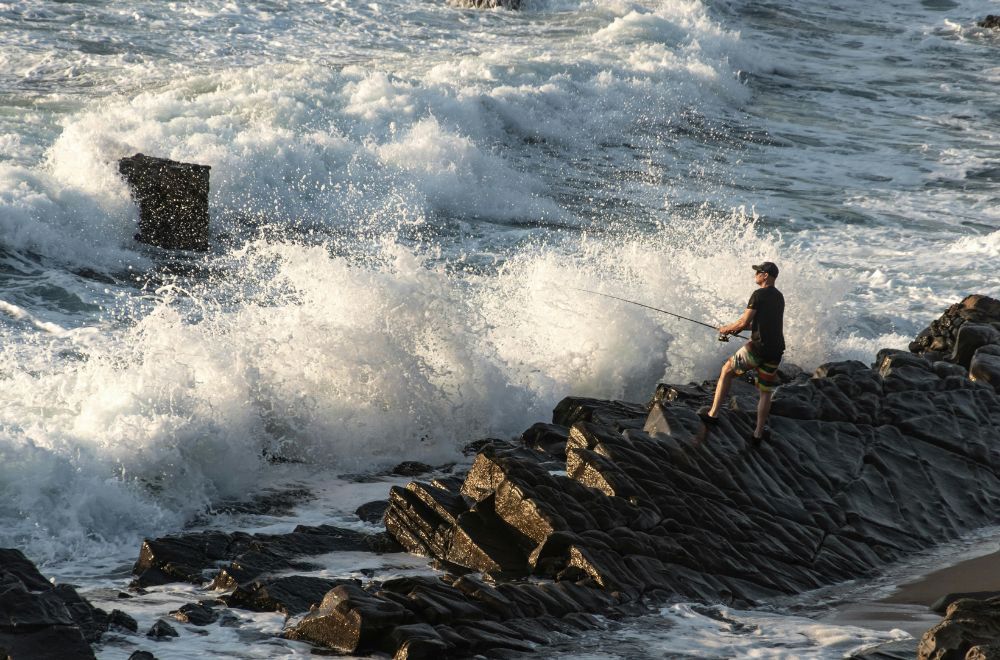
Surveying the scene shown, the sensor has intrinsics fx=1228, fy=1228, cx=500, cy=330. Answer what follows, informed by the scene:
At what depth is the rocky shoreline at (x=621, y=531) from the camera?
19.7 feet

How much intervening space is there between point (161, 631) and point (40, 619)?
0.70 metres

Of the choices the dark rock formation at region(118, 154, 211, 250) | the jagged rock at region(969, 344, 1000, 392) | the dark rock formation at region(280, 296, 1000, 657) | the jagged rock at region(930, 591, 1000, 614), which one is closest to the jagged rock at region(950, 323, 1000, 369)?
the jagged rock at region(969, 344, 1000, 392)

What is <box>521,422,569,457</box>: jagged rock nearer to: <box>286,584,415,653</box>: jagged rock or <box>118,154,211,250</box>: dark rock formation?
<box>286,584,415,653</box>: jagged rock

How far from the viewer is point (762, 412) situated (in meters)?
8.61

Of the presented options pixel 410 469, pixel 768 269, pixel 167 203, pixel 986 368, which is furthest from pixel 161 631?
pixel 167 203

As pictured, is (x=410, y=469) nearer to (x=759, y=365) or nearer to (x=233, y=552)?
(x=233, y=552)

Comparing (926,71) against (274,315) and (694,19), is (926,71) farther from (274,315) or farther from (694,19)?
(274,315)

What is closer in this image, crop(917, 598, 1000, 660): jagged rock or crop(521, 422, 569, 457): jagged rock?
crop(917, 598, 1000, 660): jagged rock

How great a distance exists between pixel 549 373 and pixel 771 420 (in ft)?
11.4

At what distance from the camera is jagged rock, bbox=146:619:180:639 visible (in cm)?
599

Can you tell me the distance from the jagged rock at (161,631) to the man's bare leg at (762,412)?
14.2 ft

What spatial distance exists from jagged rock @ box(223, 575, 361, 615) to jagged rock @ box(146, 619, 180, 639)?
48cm

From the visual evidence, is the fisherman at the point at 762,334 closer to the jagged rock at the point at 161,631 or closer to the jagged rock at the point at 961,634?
the jagged rock at the point at 961,634

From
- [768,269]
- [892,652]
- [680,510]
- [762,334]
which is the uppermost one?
[768,269]
